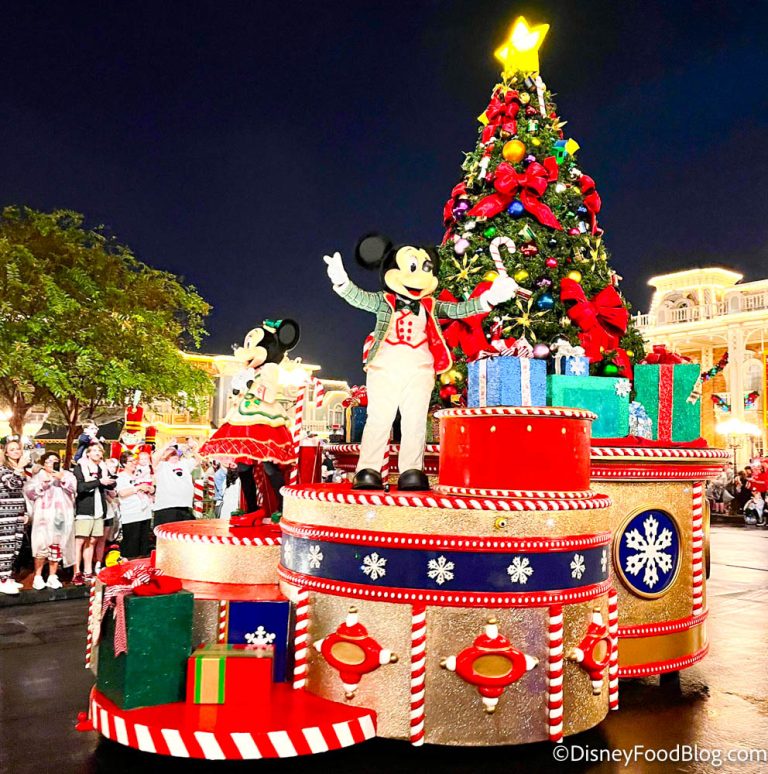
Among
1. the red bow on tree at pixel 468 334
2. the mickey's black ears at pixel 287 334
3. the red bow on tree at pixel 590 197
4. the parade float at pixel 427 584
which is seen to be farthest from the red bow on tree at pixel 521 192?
the mickey's black ears at pixel 287 334

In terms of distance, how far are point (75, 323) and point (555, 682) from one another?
14.1 metres

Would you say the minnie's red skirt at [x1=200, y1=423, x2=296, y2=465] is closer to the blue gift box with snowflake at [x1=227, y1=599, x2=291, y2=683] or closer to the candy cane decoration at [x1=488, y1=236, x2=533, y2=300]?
the blue gift box with snowflake at [x1=227, y1=599, x2=291, y2=683]

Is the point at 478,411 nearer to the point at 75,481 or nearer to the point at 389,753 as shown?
the point at 389,753

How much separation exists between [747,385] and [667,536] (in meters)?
27.7

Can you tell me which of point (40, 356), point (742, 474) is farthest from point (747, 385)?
point (40, 356)

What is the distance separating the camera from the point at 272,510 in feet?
19.4

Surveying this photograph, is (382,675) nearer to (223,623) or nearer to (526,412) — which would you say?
(223,623)

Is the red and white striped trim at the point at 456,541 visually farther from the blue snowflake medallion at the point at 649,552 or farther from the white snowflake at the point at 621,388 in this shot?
the white snowflake at the point at 621,388

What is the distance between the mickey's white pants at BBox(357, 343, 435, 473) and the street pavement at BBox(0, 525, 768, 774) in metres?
1.65

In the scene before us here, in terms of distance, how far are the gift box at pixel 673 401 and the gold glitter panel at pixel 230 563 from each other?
3.04 meters

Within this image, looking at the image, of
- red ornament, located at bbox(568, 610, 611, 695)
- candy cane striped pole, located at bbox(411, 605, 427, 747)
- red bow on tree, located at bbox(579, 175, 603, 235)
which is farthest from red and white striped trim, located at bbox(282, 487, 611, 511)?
red bow on tree, located at bbox(579, 175, 603, 235)

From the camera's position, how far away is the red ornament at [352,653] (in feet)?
12.1

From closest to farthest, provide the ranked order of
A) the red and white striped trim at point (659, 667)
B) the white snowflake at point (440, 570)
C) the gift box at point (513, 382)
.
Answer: the white snowflake at point (440, 570), the gift box at point (513, 382), the red and white striped trim at point (659, 667)

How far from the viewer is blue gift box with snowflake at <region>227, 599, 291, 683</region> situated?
4.03 m
